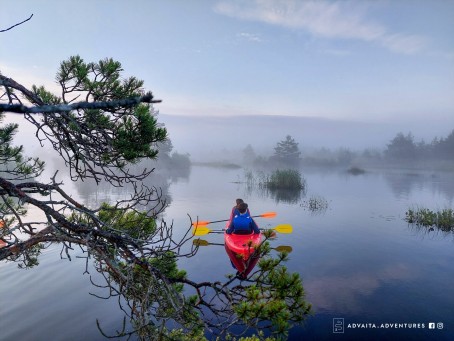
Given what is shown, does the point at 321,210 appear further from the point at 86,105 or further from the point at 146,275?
the point at 86,105

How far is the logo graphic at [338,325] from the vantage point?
8.09m

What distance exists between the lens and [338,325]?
27.1 ft

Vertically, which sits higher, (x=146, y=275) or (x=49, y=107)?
(x=49, y=107)

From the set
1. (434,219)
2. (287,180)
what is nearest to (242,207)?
(434,219)

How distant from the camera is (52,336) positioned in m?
7.48

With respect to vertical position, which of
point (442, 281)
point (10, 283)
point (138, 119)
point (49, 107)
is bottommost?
point (442, 281)

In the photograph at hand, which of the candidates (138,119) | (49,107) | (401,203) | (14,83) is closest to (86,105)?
(49,107)

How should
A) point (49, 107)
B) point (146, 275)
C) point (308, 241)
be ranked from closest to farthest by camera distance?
point (49, 107), point (146, 275), point (308, 241)

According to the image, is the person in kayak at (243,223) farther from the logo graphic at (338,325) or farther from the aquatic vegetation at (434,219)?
the aquatic vegetation at (434,219)

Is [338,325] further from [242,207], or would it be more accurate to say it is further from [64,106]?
[64,106]

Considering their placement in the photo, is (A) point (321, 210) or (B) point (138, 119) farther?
(A) point (321, 210)

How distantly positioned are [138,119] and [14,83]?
1640 millimetres

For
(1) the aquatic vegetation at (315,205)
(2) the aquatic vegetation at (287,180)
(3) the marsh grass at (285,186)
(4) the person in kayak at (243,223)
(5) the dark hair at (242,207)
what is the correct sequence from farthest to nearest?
1. (2) the aquatic vegetation at (287,180)
2. (3) the marsh grass at (285,186)
3. (1) the aquatic vegetation at (315,205)
4. (4) the person in kayak at (243,223)
5. (5) the dark hair at (242,207)

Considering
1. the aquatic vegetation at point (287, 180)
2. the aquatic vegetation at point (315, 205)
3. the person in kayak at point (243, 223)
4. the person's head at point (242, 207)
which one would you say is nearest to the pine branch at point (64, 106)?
the person's head at point (242, 207)
